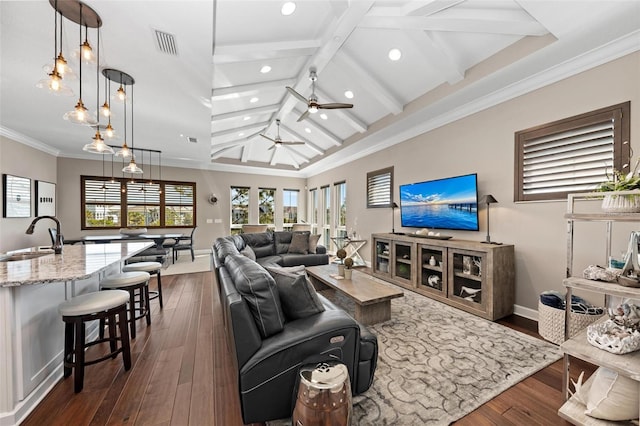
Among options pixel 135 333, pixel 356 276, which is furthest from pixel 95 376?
pixel 356 276

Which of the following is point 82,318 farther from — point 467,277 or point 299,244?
point 467,277

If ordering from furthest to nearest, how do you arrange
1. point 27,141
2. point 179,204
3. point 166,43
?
point 179,204 → point 27,141 → point 166,43

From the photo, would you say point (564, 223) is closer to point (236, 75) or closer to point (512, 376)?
point (512, 376)

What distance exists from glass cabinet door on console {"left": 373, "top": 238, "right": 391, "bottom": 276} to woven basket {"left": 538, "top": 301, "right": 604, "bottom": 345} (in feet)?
7.68

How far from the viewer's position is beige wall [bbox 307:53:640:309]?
254 centimetres

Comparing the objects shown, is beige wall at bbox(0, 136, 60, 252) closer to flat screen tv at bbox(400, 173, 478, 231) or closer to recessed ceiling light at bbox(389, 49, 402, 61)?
recessed ceiling light at bbox(389, 49, 402, 61)

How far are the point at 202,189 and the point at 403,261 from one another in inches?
278

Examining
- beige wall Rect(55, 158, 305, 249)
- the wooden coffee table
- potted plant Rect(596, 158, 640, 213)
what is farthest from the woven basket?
beige wall Rect(55, 158, 305, 249)

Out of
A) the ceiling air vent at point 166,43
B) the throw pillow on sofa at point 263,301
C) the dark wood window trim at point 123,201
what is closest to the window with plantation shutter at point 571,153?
the throw pillow on sofa at point 263,301

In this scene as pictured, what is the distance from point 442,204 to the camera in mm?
4117

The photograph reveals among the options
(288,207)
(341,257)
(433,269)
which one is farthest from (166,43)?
(288,207)

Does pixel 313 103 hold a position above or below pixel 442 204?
above

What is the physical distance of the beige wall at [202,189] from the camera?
6.80m

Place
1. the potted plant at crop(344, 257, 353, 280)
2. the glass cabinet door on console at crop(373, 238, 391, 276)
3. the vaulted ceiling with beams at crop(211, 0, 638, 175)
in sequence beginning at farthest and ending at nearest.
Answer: the glass cabinet door on console at crop(373, 238, 391, 276) → the potted plant at crop(344, 257, 353, 280) → the vaulted ceiling with beams at crop(211, 0, 638, 175)
